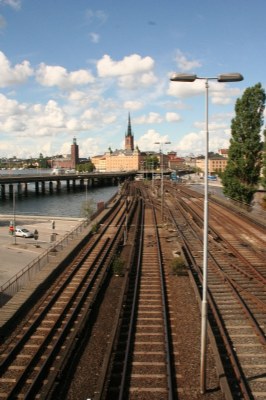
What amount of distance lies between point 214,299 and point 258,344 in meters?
3.97

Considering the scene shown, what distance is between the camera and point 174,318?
14.6 metres

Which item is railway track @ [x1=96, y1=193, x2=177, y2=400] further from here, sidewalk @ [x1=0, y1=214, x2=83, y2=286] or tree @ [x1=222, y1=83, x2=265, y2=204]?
tree @ [x1=222, y1=83, x2=265, y2=204]

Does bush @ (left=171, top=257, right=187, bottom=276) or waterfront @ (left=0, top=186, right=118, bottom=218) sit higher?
bush @ (left=171, top=257, right=187, bottom=276)

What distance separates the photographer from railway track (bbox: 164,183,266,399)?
10555 mm

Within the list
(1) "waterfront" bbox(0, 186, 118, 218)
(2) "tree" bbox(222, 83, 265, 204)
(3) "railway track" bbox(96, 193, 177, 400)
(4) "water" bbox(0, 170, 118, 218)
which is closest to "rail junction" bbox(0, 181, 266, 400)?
(3) "railway track" bbox(96, 193, 177, 400)

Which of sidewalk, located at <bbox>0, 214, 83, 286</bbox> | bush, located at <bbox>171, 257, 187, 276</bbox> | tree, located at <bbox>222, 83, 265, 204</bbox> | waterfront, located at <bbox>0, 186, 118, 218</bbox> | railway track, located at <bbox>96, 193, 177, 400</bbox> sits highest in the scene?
tree, located at <bbox>222, 83, 265, 204</bbox>

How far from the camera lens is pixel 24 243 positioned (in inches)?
1500

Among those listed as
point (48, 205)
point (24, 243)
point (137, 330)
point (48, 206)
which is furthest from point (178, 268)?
point (48, 205)

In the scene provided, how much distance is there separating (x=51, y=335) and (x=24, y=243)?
1025 inches

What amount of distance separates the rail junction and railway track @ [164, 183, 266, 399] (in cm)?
4

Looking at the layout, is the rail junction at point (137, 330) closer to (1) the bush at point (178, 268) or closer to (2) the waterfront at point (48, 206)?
(1) the bush at point (178, 268)

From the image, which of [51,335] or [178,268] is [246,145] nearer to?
[178,268]

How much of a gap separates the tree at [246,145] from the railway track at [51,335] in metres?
22.1

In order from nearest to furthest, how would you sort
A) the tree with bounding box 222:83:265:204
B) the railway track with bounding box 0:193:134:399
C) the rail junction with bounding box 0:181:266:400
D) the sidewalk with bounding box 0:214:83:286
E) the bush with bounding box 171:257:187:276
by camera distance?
the rail junction with bounding box 0:181:266:400 < the railway track with bounding box 0:193:134:399 < the bush with bounding box 171:257:187:276 < the sidewalk with bounding box 0:214:83:286 < the tree with bounding box 222:83:265:204
